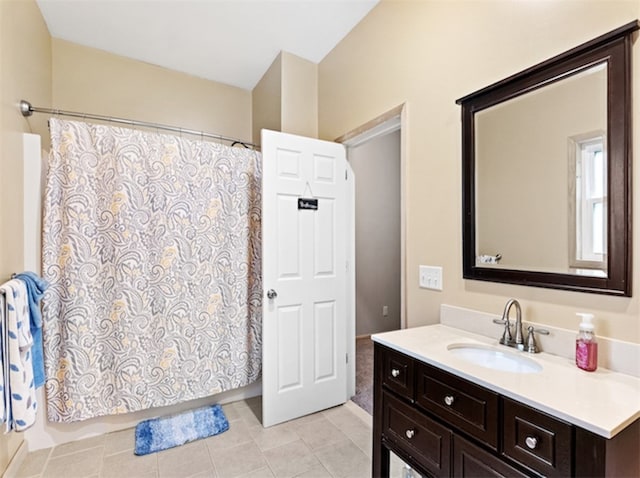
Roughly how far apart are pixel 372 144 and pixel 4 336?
3733mm

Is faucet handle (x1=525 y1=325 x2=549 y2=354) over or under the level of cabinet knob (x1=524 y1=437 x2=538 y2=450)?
over

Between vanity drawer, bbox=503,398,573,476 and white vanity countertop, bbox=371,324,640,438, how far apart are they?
30 millimetres

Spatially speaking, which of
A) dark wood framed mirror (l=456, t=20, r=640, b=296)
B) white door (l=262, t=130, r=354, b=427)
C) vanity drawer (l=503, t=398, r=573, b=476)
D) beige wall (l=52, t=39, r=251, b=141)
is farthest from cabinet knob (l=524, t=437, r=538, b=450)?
beige wall (l=52, t=39, r=251, b=141)

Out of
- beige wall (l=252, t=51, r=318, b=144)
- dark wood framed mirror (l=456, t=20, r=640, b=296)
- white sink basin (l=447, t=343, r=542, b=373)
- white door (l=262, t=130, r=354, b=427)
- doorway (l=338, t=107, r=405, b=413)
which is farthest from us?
doorway (l=338, t=107, r=405, b=413)

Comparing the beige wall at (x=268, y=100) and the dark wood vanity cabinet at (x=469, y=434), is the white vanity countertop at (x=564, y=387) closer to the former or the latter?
the dark wood vanity cabinet at (x=469, y=434)

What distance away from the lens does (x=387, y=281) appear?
164 inches

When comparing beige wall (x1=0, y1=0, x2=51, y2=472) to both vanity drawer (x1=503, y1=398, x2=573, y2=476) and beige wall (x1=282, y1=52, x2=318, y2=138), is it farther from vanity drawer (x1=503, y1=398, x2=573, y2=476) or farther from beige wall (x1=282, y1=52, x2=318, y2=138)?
vanity drawer (x1=503, y1=398, x2=573, y2=476)

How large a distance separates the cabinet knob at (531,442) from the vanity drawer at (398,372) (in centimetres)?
44

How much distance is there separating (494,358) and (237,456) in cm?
156

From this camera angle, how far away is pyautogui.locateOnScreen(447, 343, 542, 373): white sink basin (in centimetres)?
118

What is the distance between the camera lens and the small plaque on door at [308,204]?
2.30 metres

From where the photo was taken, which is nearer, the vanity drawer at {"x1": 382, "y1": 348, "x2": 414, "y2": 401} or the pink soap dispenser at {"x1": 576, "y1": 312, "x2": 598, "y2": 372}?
the pink soap dispenser at {"x1": 576, "y1": 312, "x2": 598, "y2": 372}

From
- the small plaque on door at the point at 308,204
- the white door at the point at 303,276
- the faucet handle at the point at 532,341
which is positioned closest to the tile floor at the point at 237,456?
the white door at the point at 303,276

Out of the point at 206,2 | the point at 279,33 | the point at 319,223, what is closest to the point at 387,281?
the point at 319,223
